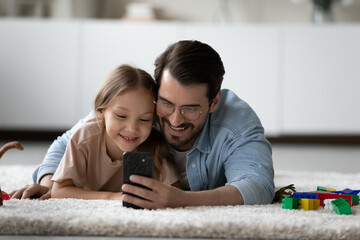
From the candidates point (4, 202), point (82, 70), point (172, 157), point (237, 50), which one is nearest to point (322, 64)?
point (237, 50)

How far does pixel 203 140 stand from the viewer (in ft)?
5.71

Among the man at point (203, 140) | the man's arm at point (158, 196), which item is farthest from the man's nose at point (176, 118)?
the man's arm at point (158, 196)

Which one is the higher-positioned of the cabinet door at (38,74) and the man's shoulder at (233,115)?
the cabinet door at (38,74)

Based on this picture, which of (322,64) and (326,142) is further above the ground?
(322,64)

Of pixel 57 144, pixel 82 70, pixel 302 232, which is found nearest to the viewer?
pixel 302 232

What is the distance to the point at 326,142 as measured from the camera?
14.8 feet

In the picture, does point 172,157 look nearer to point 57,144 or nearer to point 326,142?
point 57,144

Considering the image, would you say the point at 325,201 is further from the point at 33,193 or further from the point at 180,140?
the point at 33,193

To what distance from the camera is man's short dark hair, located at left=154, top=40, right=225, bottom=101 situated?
5.22 feet

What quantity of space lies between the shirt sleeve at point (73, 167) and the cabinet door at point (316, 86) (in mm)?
2694

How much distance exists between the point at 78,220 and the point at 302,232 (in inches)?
18.6

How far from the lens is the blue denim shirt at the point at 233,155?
159 cm

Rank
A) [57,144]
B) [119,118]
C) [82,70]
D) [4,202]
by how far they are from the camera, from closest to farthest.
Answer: [4,202], [119,118], [57,144], [82,70]

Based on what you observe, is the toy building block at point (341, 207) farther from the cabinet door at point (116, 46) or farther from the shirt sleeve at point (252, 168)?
the cabinet door at point (116, 46)
